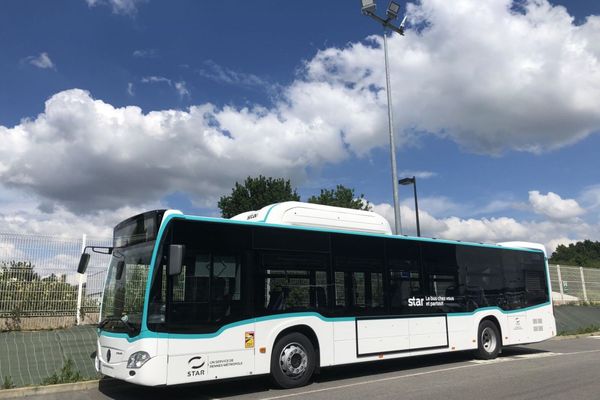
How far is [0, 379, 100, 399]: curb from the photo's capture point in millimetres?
8516

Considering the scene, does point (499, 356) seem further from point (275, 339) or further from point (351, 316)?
point (275, 339)

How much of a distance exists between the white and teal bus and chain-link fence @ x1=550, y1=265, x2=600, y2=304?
16.9 metres

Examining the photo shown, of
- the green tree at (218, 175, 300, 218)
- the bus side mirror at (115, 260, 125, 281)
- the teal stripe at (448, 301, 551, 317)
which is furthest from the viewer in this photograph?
the green tree at (218, 175, 300, 218)

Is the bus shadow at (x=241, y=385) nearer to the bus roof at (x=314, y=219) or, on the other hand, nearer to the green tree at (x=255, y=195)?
the bus roof at (x=314, y=219)

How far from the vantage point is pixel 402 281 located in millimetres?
11055

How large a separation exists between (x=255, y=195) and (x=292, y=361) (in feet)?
99.1

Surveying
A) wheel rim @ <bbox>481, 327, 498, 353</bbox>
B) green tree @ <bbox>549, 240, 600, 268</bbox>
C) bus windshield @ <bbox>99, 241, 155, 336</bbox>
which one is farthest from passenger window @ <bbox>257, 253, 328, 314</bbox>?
green tree @ <bbox>549, 240, 600, 268</bbox>

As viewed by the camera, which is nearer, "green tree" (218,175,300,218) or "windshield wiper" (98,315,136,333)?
"windshield wiper" (98,315,136,333)

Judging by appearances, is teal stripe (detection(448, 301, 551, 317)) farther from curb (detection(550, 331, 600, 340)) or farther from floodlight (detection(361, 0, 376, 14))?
floodlight (detection(361, 0, 376, 14))

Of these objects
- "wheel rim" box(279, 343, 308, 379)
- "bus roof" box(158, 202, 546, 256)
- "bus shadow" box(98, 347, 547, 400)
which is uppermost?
"bus roof" box(158, 202, 546, 256)

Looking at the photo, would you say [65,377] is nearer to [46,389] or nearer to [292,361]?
[46,389]

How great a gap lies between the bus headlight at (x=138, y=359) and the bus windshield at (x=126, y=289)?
0.33 metres

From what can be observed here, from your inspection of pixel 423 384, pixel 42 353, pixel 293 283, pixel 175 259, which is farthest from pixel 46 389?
pixel 423 384

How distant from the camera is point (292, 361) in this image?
912 centimetres
